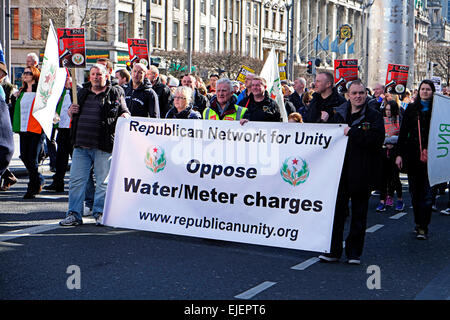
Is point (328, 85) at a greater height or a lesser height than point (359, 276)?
greater

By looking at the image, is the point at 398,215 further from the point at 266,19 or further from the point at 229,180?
the point at 266,19

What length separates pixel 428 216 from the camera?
918cm

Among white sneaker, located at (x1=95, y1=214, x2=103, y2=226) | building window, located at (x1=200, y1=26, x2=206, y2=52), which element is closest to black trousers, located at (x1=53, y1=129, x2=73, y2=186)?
white sneaker, located at (x1=95, y1=214, x2=103, y2=226)

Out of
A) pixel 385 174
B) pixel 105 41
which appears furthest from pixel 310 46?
pixel 385 174

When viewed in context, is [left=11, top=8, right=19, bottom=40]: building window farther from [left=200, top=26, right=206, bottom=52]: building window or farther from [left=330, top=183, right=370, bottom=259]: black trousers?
[left=330, top=183, right=370, bottom=259]: black trousers

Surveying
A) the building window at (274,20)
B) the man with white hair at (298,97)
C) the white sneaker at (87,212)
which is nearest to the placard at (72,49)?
the white sneaker at (87,212)

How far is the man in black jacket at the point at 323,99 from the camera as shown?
8.67 m

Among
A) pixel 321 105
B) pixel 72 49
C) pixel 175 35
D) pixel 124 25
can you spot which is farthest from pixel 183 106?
pixel 175 35

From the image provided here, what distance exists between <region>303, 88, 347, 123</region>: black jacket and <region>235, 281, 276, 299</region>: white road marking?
2931mm

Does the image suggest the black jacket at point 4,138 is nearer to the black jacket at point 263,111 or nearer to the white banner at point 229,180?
the white banner at point 229,180

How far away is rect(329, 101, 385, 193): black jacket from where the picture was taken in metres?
7.31

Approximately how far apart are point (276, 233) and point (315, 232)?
414mm
